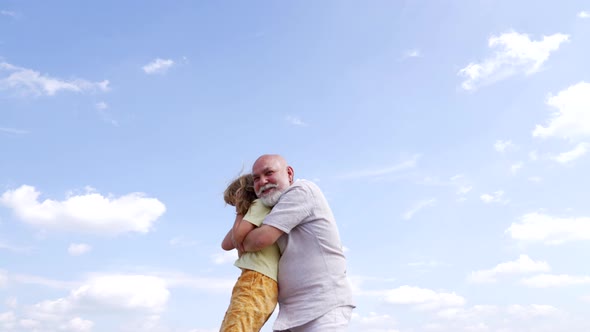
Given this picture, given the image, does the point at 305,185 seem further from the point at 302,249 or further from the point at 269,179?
the point at 302,249

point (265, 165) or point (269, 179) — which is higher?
point (265, 165)

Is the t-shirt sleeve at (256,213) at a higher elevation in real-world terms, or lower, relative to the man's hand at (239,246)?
higher

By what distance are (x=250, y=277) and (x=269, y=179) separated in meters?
0.86

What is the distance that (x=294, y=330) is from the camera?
5562mm

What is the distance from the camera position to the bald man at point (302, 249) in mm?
5463

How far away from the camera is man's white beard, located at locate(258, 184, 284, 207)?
223 inches

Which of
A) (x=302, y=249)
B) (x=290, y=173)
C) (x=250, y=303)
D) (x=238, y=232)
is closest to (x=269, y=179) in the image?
(x=290, y=173)

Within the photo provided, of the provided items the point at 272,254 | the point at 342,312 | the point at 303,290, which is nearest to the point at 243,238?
the point at 272,254

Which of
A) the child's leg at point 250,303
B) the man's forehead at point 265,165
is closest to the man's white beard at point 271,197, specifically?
the man's forehead at point 265,165

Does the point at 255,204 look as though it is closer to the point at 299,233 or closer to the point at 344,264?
the point at 299,233

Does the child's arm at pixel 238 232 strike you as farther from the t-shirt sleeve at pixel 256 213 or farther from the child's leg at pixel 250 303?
the child's leg at pixel 250 303

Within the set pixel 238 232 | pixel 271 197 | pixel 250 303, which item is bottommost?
pixel 250 303

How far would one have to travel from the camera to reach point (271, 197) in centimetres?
568

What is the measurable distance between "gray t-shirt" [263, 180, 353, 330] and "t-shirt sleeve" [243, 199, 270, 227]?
0.14 metres
